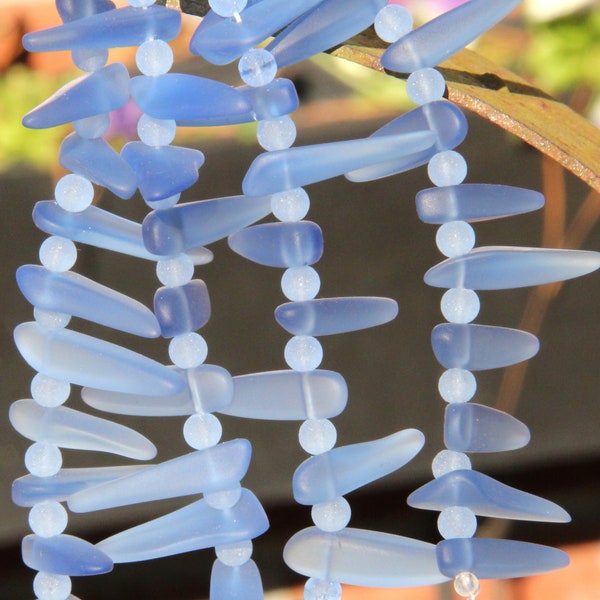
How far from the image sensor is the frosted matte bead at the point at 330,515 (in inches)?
11.1

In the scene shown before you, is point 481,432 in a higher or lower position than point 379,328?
lower

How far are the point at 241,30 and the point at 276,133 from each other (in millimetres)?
29

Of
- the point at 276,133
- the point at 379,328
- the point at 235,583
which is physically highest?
the point at 379,328

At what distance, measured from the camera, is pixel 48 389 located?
292mm

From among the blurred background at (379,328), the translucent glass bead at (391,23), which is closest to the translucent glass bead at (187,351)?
the translucent glass bead at (391,23)

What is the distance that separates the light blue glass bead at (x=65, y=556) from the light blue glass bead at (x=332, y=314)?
0.09 meters

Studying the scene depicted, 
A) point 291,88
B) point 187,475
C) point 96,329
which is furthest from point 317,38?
point 96,329

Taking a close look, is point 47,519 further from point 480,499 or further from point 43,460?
point 480,499

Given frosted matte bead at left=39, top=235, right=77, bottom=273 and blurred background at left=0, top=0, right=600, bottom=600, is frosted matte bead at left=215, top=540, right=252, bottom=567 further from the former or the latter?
blurred background at left=0, top=0, right=600, bottom=600

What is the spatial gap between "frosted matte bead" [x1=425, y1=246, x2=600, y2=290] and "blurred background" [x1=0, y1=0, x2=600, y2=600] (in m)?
0.38

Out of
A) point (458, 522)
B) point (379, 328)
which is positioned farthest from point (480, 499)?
point (379, 328)

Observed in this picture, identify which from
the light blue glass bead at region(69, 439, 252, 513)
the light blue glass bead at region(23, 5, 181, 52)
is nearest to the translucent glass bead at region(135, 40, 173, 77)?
the light blue glass bead at region(23, 5, 181, 52)

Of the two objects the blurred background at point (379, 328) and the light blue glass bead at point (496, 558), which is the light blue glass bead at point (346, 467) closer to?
the light blue glass bead at point (496, 558)

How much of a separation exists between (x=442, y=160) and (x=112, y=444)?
13 centimetres
